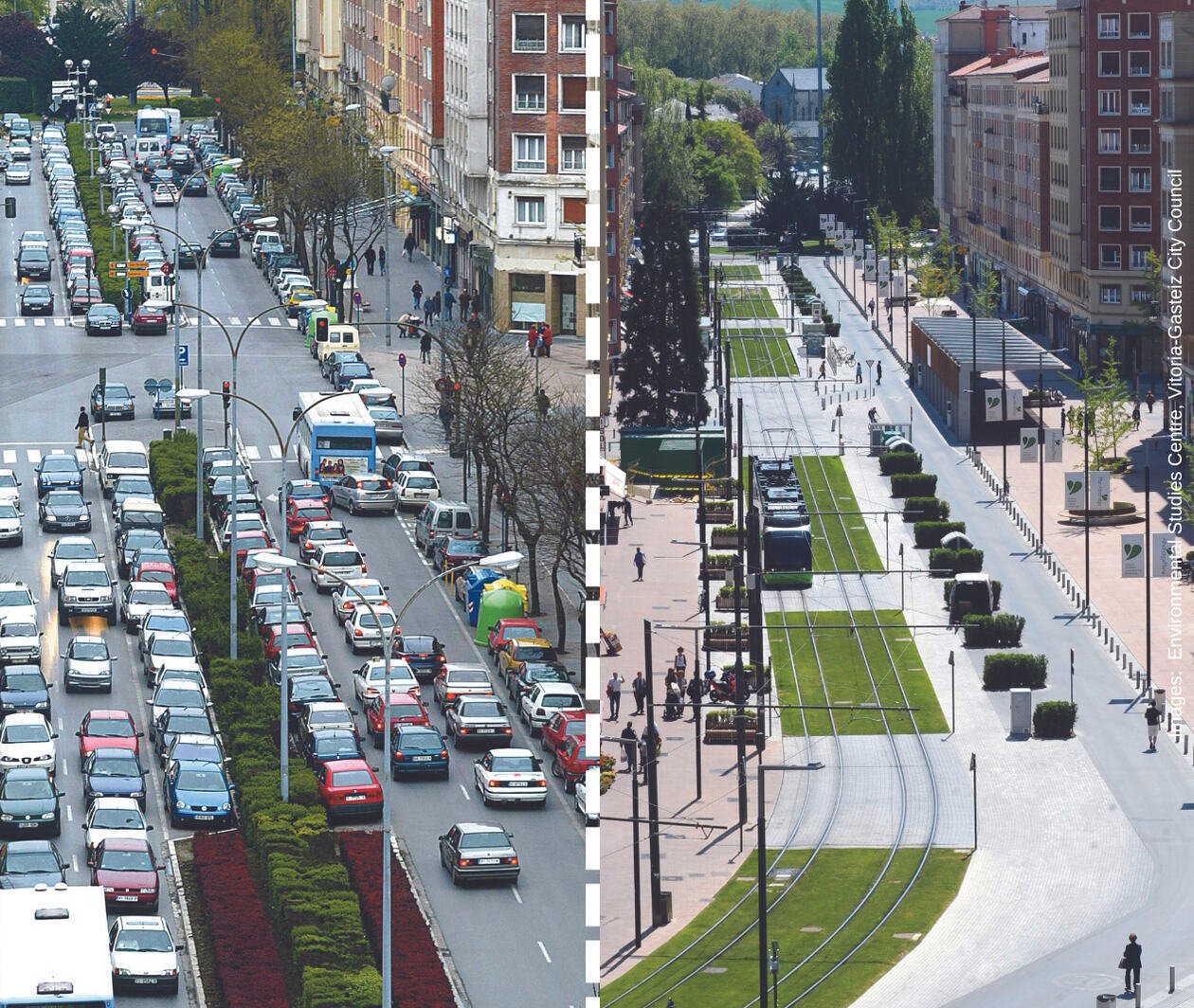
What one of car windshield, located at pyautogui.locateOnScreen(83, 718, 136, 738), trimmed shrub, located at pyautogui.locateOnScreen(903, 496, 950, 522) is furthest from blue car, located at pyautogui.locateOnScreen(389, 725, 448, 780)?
trimmed shrub, located at pyautogui.locateOnScreen(903, 496, 950, 522)

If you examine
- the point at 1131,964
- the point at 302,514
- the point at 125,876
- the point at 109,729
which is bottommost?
the point at 1131,964

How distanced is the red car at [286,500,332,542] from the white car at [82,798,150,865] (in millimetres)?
26896

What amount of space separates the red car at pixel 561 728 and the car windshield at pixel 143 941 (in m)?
14.9

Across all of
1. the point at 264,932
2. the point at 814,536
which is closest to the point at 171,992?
the point at 264,932

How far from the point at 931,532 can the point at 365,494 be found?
21329mm

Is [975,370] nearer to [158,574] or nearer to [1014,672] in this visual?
[1014,672]

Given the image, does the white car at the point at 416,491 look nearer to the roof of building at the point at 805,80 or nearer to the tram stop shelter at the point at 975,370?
the tram stop shelter at the point at 975,370

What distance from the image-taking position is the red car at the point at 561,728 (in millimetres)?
70938

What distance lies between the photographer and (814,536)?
109 m

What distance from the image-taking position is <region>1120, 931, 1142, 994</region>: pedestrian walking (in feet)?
200

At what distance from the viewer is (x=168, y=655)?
7875cm

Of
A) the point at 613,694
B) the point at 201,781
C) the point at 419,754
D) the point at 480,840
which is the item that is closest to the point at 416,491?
the point at 613,694

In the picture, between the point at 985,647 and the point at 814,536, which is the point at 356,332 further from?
the point at 985,647

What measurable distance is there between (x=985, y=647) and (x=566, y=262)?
28441 millimetres
